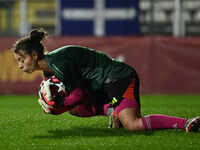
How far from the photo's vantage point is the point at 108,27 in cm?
1522

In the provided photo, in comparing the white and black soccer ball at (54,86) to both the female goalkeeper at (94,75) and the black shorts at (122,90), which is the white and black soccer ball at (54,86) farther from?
the black shorts at (122,90)

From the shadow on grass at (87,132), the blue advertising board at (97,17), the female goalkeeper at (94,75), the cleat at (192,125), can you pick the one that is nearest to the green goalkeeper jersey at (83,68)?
the female goalkeeper at (94,75)

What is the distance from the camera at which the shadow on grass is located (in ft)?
16.3

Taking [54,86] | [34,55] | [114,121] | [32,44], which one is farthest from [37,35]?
[114,121]

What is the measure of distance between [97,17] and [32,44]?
10.4 m

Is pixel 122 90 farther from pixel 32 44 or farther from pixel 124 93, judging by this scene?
pixel 32 44

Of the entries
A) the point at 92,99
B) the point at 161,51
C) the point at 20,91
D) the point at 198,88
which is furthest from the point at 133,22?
the point at 92,99

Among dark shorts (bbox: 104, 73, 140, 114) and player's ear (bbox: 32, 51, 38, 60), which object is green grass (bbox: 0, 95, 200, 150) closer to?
dark shorts (bbox: 104, 73, 140, 114)

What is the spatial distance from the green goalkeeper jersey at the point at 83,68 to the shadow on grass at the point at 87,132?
0.52 meters

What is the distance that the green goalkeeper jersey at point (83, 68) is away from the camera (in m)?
4.85

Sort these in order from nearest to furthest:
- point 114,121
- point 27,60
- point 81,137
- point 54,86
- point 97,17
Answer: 1. point 81,137
2. point 27,60
3. point 54,86
4. point 114,121
5. point 97,17

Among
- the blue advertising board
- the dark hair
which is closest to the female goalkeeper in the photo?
the dark hair

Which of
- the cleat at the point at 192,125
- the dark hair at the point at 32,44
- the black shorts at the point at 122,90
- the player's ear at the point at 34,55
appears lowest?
the cleat at the point at 192,125

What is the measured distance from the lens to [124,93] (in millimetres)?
5078
